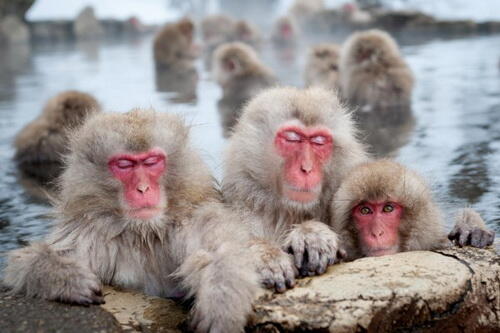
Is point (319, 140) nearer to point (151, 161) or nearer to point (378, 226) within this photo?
point (378, 226)

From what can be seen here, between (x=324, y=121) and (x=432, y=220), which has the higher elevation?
(x=324, y=121)

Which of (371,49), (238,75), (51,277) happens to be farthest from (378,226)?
(238,75)

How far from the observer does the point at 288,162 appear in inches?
154

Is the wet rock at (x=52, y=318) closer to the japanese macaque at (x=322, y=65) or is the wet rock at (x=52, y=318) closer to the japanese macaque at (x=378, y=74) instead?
the japanese macaque at (x=378, y=74)

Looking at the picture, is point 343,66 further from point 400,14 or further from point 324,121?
point 400,14

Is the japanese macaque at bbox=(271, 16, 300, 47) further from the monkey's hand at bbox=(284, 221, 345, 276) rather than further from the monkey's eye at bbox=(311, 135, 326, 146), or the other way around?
the monkey's hand at bbox=(284, 221, 345, 276)

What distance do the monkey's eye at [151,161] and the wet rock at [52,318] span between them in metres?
0.68

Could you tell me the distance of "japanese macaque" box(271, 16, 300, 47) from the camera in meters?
21.3

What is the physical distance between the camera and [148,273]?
3.75m

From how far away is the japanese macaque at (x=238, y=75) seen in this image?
10789 mm

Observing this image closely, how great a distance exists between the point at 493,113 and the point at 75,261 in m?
6.09

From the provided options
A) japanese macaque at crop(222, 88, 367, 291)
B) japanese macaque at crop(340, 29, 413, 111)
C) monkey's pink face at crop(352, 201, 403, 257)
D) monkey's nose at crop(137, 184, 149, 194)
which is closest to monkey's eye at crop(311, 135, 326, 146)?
japanese macaque at crop(222, 88, 367, 291)

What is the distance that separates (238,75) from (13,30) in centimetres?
1336

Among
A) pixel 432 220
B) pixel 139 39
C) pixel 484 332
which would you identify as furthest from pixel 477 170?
pixel 139 39
